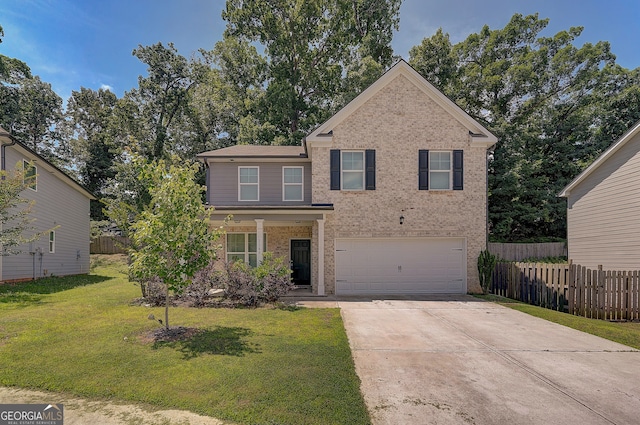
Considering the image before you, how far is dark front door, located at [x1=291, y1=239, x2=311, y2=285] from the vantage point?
48.5 ft

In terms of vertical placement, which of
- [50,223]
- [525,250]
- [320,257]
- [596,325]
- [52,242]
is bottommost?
[596,325]

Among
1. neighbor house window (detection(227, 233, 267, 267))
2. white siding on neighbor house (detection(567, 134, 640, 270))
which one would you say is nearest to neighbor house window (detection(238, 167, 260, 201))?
neighbor house window (detection(227, 233, 267, 267))

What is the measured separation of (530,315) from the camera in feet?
30.0

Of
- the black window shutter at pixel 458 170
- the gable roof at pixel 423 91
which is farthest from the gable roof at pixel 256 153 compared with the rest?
the black window shutter at pixel 458 170

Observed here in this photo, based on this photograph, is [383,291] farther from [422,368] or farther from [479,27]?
[479,27]

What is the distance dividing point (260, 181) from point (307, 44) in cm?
2047

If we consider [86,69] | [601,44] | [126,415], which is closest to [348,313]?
[126,415]

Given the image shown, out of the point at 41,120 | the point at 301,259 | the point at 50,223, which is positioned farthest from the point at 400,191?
the point at 41,120

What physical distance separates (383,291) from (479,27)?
1175 inches

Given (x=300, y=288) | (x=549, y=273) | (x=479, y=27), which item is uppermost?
(x=479, y=27)

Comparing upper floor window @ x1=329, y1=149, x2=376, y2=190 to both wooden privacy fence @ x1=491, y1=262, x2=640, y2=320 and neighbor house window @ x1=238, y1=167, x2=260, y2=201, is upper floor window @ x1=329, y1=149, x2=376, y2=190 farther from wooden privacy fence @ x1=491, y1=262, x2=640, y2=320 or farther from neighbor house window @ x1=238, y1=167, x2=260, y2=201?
wooden privacy fence @ x1=491, y1=262, x2=640, y2=320

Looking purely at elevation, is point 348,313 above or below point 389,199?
below

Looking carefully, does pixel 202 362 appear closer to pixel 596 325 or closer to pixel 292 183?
pixel 596 325

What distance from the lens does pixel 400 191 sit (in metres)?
13.2
